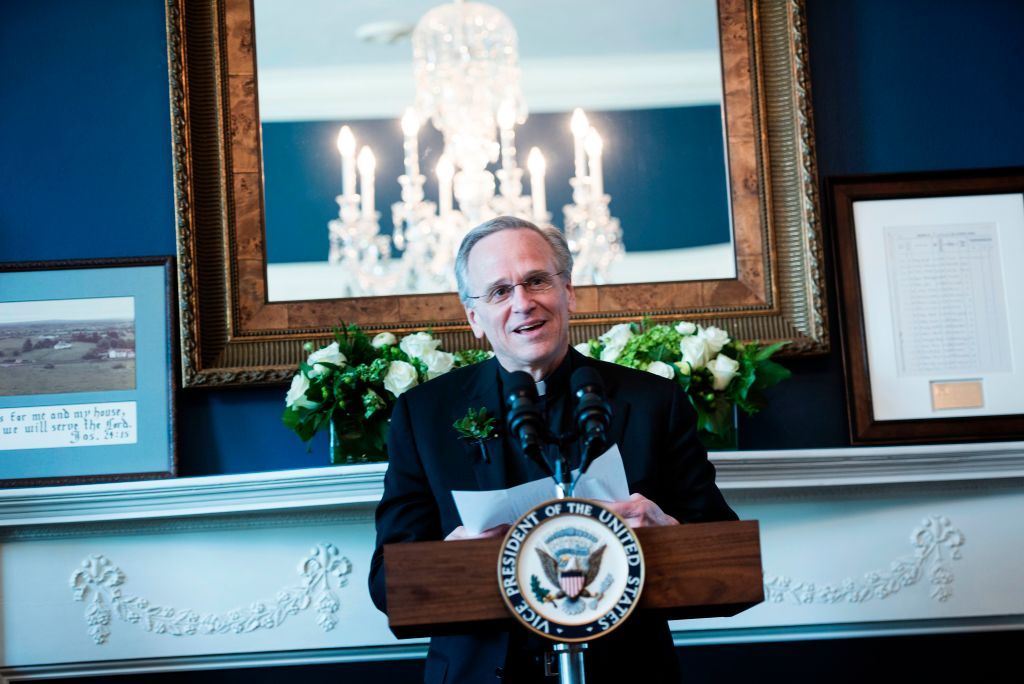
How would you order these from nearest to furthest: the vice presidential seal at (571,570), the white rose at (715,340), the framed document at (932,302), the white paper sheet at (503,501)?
the vice presidential seal at (571,570)
the white paper sheet at (503,501)
the white rose at (715,340)
the framed document at (932,302)

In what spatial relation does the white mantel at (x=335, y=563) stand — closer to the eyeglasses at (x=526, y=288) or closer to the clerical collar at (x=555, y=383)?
the clerical collar at (x=555, y=383)

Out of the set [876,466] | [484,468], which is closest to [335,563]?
[484,468]

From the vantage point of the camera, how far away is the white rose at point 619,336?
285 centimetres

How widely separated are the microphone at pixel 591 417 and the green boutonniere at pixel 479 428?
1.51 ft

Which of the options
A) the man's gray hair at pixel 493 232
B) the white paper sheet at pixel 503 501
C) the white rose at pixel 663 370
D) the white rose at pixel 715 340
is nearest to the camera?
the white paper sheet at pixel 503 501

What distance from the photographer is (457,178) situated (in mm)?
3182

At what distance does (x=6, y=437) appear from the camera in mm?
3047

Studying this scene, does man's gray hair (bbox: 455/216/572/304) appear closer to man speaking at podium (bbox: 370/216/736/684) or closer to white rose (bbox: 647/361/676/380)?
man speaking at podium (bbox: 370/216/736/684)

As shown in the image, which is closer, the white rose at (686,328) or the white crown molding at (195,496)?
the white crown molding at (195,496)

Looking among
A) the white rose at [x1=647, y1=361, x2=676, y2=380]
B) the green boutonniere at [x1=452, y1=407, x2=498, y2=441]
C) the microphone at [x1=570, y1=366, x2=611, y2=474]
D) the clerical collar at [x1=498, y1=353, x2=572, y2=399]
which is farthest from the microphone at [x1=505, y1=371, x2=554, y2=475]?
the white rose at [x1=647, y1=361, x2=676, y2=380]

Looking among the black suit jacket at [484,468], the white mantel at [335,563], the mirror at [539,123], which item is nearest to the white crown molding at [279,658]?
the white mantel at [335,563]

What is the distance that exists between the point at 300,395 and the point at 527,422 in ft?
4.52

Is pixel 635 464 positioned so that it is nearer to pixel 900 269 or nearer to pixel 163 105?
pixel 900 269

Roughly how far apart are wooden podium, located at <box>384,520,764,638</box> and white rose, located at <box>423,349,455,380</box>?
1263 mm
